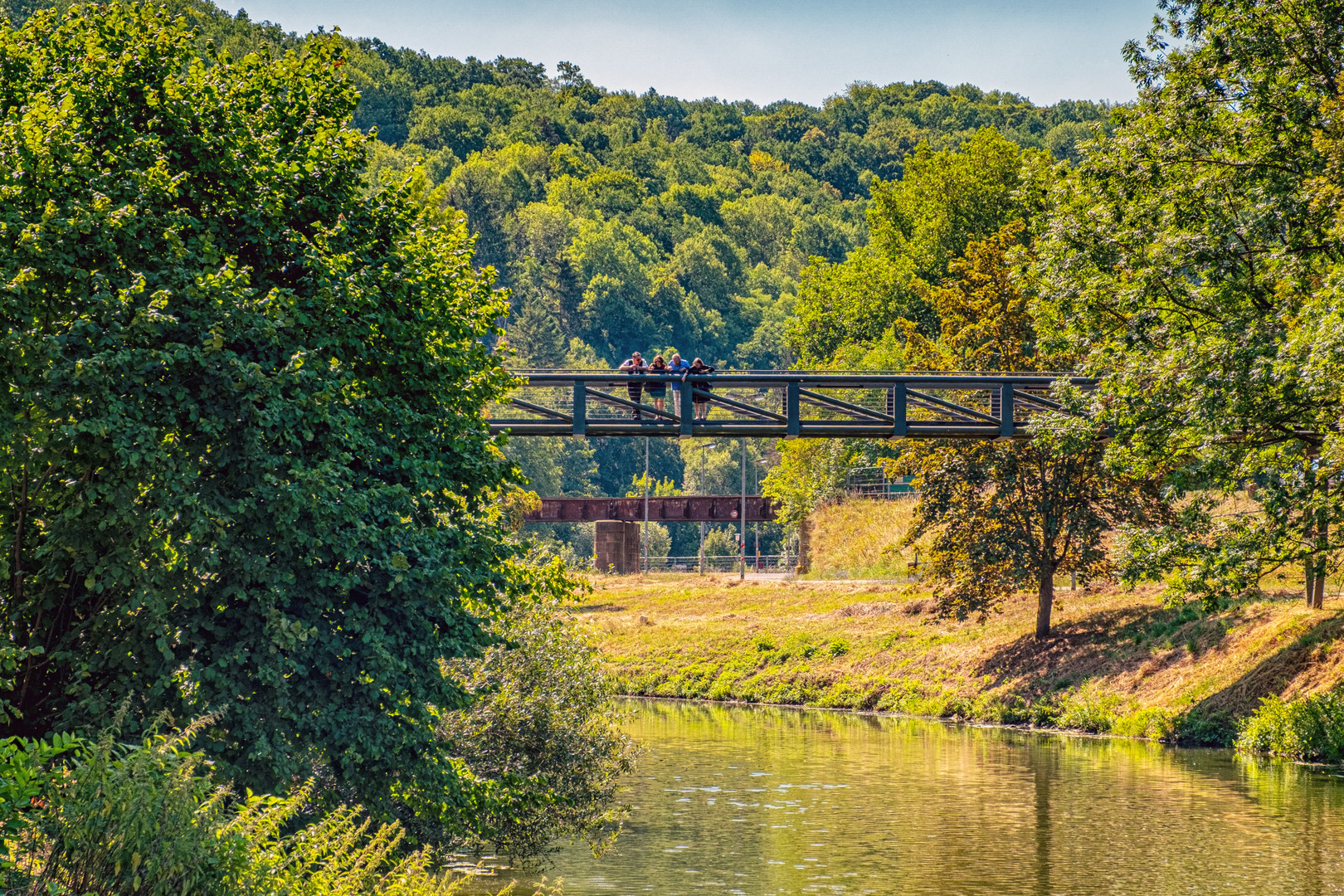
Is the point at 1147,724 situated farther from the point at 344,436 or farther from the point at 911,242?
the point at 911,242

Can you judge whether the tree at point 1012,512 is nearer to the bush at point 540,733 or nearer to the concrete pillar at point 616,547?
the bush at point 540,733

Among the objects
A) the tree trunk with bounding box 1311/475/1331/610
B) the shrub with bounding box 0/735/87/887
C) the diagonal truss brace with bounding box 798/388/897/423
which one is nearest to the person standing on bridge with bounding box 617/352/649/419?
the diagonal truss brace with bounding box 798/388/897/423

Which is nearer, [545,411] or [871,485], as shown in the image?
[545,411]

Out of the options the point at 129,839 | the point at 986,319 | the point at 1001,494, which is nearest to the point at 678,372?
the point at 1001,494

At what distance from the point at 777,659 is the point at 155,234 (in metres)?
34.8

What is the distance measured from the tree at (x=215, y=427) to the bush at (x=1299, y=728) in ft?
63.5

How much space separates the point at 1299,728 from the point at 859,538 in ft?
107

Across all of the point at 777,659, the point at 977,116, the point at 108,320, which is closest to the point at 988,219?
the point at 777,659

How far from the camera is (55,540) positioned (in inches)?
563

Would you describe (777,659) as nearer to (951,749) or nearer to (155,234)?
(951,749)

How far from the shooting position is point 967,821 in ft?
82.2

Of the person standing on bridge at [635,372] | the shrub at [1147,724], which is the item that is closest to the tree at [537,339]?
the person standing on bridge at [635,372]

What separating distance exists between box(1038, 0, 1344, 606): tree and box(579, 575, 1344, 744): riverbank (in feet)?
16.4

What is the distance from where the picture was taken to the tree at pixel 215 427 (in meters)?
14.2
